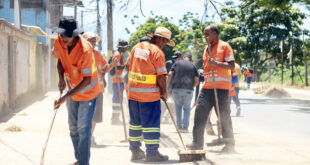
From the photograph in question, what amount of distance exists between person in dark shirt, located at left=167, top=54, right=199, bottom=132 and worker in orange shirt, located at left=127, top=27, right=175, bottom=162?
2632mm

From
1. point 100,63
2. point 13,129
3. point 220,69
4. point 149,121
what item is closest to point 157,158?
point 149,121

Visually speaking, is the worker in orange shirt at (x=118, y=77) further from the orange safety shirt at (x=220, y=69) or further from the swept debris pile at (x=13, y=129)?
the orange safety shirt at (x=220, y=69)

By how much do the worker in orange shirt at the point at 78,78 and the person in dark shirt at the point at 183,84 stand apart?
375cm

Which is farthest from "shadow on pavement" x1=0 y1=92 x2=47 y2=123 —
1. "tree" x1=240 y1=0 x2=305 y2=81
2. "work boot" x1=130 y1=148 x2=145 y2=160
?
"tree" x1=240 y1=0 x2=305 y2=81

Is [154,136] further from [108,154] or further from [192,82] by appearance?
[192,82]

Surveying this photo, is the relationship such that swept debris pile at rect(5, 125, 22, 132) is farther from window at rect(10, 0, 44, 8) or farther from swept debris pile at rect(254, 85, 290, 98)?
window at rect(10, 0, 44, 8)

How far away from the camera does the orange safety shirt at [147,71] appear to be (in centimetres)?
501

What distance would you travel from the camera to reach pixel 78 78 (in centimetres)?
404

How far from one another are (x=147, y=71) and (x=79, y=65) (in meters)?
1.28

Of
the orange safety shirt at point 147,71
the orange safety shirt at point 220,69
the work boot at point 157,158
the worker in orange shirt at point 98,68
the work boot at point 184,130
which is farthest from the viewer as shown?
the work boot at point 184,130

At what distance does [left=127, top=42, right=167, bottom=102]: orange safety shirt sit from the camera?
5008 mm

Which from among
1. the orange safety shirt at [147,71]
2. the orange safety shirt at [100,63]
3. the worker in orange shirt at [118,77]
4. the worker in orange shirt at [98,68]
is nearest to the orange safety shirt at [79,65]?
the orange safety shirt at [147,71]

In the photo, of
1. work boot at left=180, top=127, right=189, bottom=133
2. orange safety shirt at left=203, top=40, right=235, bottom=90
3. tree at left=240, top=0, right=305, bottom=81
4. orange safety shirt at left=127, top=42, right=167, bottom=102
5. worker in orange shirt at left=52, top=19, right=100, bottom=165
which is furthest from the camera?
tree at left=240, top=0, right=305, bottom=81

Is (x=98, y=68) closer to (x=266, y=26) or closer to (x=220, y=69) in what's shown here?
(x=220, y=69)
